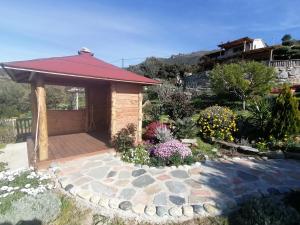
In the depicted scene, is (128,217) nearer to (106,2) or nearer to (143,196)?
(143,196)

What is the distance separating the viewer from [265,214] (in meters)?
2.88

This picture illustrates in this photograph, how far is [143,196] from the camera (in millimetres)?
3760

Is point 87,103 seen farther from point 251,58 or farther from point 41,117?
point 251,58

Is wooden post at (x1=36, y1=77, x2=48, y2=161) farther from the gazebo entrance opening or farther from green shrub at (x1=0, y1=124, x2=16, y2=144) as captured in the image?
green shrub at (x1=0, y1=124, x2=16, y2=144)

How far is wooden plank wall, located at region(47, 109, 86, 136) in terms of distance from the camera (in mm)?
8508

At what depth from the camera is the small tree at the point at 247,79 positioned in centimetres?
1230

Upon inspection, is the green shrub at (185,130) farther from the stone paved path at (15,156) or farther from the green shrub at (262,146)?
the stone paved path at (15,156)

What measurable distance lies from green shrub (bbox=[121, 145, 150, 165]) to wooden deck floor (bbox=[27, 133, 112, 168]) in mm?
834

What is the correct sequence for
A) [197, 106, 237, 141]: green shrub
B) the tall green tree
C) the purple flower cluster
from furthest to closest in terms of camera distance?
the tall green tree < [197, 106, 237, 141]: green shrub < the purple flower cluster

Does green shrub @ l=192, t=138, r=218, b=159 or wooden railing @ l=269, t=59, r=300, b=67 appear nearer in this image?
green shrub @ l=192, t=138, r=218, b=159

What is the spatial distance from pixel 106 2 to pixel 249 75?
979 centimetres

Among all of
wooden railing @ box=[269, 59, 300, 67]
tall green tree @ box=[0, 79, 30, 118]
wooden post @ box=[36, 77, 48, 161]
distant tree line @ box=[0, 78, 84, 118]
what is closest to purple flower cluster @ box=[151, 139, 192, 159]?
wooden post @ box=[36, 77, 48, 161]

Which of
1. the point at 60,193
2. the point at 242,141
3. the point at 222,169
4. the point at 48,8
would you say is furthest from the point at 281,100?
the point at 48,8

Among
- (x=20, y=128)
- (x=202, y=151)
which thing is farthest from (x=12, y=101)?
(x=202, y=151)
